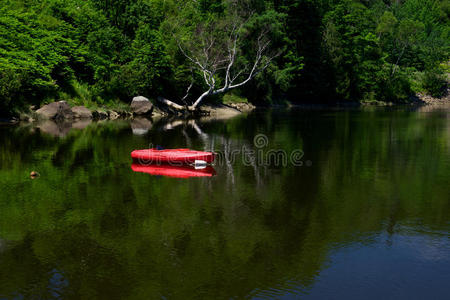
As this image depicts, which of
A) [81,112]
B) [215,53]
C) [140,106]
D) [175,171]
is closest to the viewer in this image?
[175,171]

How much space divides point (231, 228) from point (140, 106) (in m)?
45.8

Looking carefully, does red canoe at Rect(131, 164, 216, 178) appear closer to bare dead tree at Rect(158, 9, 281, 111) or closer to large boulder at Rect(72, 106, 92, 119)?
large boulder at Rect(72, 106, 92, 119)

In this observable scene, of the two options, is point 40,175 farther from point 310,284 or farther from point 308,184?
point 310,284

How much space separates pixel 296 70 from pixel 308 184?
6574 cm

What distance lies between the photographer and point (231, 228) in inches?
567

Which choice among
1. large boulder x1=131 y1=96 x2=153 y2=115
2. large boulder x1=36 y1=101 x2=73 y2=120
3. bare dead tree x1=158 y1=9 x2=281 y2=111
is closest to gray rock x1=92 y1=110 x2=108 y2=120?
large boulder x1=36 y1=101 x2=73 y2=120

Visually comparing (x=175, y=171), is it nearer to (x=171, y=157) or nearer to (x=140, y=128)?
(x=171, y=157)

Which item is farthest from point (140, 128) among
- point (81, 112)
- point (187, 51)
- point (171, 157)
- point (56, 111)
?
point (187, 51)

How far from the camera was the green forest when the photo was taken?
51.7 m

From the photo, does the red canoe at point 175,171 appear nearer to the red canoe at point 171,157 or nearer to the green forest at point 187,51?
the red canoe at point 171,157

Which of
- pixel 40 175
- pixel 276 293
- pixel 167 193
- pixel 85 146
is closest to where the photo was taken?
pixel 276 293

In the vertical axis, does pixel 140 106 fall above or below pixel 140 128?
above

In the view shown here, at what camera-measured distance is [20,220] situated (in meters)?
15.2

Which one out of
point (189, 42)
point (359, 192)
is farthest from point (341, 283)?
point (189, 42)
